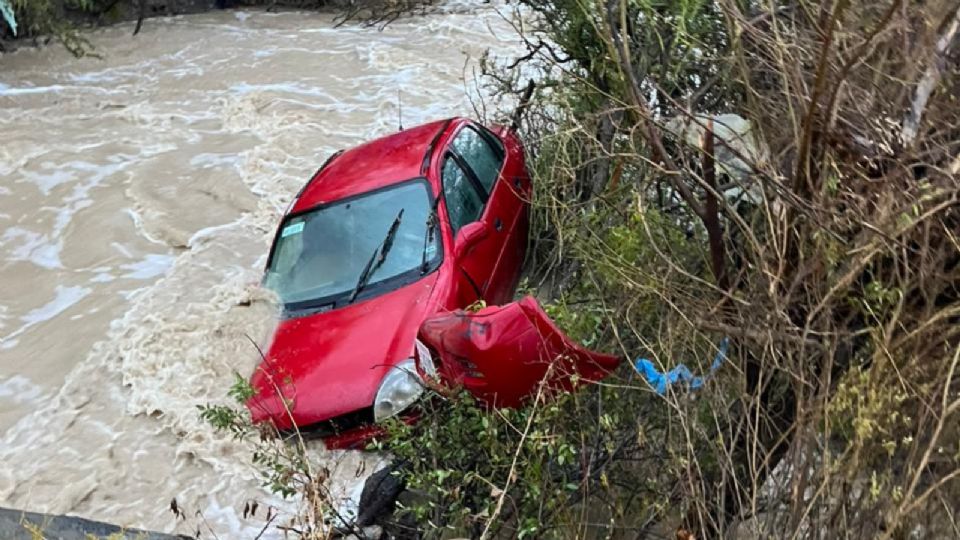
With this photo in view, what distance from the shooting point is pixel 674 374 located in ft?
10.6

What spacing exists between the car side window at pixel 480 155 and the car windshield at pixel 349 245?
67 cm

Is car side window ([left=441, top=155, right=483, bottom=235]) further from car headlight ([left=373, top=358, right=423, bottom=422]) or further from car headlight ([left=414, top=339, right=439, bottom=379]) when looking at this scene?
car headlight ([left=414, top=339, right=439, bottom=379])

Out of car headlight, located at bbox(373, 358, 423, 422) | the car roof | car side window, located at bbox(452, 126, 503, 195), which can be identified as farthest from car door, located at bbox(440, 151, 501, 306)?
car headlight, located at bbox(373, 358, 423, 422)

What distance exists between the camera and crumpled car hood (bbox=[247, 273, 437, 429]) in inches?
182

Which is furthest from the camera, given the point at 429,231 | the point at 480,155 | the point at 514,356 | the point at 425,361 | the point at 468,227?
the point at 480,155

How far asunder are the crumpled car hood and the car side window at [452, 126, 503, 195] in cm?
132

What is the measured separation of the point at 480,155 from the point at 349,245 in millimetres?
1413

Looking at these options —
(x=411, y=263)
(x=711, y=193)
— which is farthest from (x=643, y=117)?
(x=411, y=263)

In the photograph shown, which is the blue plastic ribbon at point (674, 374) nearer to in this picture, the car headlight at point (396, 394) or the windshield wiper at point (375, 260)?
the car headlight at point (396, 394)

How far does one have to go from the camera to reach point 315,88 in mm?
12633

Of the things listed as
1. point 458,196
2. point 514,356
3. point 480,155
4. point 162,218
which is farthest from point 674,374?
point 162,218

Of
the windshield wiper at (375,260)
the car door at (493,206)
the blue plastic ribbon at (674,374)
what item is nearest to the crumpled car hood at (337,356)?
the windshield wiper at (375,260)

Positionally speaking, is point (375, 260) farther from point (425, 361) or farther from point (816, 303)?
point (816, 303)

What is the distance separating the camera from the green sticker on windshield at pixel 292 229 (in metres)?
5.72
